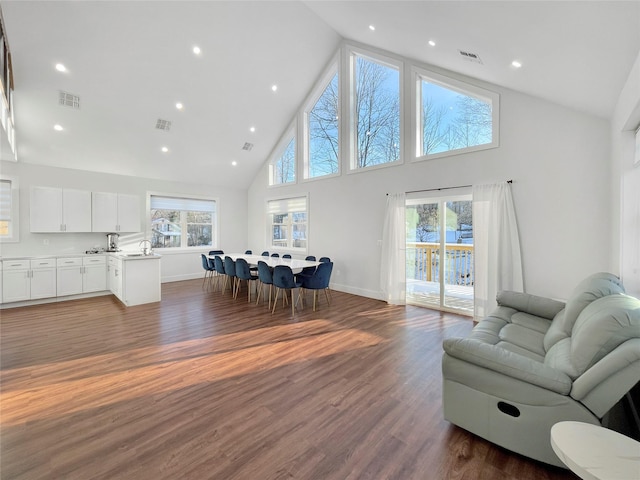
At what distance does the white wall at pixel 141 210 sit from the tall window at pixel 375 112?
4836 millimetres

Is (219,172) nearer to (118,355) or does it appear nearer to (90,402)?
(118,355)

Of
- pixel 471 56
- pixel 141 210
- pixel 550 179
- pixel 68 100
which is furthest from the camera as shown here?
pixel 141 210

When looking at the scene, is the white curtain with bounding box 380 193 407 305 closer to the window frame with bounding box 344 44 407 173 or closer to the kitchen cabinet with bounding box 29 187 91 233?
the window frame with bounding box 344 44 407 173

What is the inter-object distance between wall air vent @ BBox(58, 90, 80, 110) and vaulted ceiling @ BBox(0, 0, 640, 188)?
0.06 metres

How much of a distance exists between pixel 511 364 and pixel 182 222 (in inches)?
336

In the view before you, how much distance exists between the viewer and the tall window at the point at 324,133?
22.5 ft

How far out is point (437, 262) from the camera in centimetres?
512

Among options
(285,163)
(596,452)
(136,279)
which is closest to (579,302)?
(596,452)


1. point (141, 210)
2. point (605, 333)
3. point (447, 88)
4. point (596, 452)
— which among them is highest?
point (447, 88)

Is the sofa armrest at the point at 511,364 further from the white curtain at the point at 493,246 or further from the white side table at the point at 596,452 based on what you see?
the white curtain at the point at 493,246

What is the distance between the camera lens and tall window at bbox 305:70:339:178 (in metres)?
6.85

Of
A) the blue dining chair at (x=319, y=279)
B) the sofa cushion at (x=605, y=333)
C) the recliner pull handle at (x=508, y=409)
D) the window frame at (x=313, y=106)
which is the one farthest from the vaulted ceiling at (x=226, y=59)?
the blue dining chair at (x=319, y=279)

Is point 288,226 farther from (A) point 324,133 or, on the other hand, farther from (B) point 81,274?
(B) point 81,274

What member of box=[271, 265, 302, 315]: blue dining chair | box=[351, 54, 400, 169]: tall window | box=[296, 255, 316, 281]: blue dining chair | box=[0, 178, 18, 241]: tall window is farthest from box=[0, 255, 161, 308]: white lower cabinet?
box=[351, 54, 400, 169]: tall window
